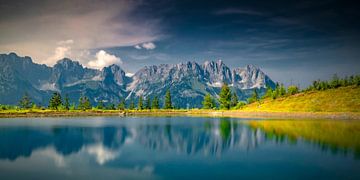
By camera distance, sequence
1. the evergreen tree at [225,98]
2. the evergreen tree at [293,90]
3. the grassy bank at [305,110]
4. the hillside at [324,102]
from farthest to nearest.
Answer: the evergreen tree at [293,90] → the evergreen tree at [225,98] → the hillside at [324,102] → the grassy bank at [305,110]

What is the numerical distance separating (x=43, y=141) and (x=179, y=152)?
25.5 meters

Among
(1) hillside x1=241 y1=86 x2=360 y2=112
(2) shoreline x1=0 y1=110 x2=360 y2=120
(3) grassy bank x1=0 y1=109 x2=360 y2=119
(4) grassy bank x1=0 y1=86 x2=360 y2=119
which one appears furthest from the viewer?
(1) hillside x1=241 y1=86 x2=360 y2=112

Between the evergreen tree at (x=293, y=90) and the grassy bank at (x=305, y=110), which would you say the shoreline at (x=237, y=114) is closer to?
the grassy bank at (x=305, y=110)

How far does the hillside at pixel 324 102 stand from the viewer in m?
133

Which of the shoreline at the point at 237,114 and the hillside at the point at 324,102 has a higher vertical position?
the hillside at the point at 324,102

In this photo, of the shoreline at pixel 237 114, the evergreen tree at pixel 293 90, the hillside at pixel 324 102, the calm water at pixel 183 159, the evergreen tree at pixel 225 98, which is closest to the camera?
the calm water at pixel 183 159

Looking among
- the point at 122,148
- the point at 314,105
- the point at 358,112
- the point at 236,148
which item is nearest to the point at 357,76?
the point at 314,105

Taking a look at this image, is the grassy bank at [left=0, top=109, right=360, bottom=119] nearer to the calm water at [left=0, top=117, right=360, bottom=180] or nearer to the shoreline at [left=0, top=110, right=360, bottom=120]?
the shoreline at [left=0, top=110, right=360, bottom=120]

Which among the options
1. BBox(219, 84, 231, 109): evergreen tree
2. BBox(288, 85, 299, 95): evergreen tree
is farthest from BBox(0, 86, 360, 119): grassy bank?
BBox(219, 84, 231, 109): evergreen tree

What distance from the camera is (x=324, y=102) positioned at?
5694 inches

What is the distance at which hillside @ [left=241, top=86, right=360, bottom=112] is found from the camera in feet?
435

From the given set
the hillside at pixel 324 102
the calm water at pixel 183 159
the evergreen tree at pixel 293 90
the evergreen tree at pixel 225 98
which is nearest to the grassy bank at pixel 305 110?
the hillside at pixel 324 102

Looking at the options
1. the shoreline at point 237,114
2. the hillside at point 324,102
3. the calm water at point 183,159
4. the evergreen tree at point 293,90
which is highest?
the evergreen tree at point 293,90

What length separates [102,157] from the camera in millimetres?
37531
